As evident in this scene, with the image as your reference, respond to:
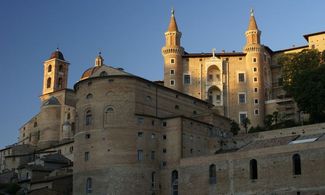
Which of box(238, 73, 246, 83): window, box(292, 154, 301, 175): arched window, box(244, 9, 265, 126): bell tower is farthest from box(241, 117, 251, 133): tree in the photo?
box(292, 154, 301, 175): arched window

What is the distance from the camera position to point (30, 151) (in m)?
83.5

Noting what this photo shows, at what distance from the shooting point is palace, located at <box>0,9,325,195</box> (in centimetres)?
4972

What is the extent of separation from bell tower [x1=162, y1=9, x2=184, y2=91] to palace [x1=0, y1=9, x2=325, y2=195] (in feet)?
0.49

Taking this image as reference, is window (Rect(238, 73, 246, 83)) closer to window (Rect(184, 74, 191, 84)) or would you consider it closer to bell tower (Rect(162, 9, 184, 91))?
window (Rect(184, 74, 191, 84))

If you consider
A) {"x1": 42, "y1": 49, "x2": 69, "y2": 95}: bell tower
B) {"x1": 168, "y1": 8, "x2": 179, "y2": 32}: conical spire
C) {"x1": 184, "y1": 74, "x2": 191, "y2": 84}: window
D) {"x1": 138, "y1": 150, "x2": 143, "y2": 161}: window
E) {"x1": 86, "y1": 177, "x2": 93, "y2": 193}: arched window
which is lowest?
{"x1": 86, "y1": 177, "x2": 93, "y2": 193}: arched window

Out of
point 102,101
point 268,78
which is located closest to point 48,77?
point 268,78

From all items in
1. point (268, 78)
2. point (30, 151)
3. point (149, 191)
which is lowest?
point (149, 191)

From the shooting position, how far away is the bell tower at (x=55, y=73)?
A: 330ft

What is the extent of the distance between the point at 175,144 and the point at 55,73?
1862 inches

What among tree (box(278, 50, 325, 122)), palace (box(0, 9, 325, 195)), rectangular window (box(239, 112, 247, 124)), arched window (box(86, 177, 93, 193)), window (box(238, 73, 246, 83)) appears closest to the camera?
palace (box(0, 9, 325, 195))

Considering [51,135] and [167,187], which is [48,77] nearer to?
[51,135]

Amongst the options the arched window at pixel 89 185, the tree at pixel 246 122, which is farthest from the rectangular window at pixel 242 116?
the arched window at pixel 89 185

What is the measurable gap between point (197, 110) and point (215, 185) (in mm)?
18553

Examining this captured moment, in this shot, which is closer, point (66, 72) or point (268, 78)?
point (268, 78)
